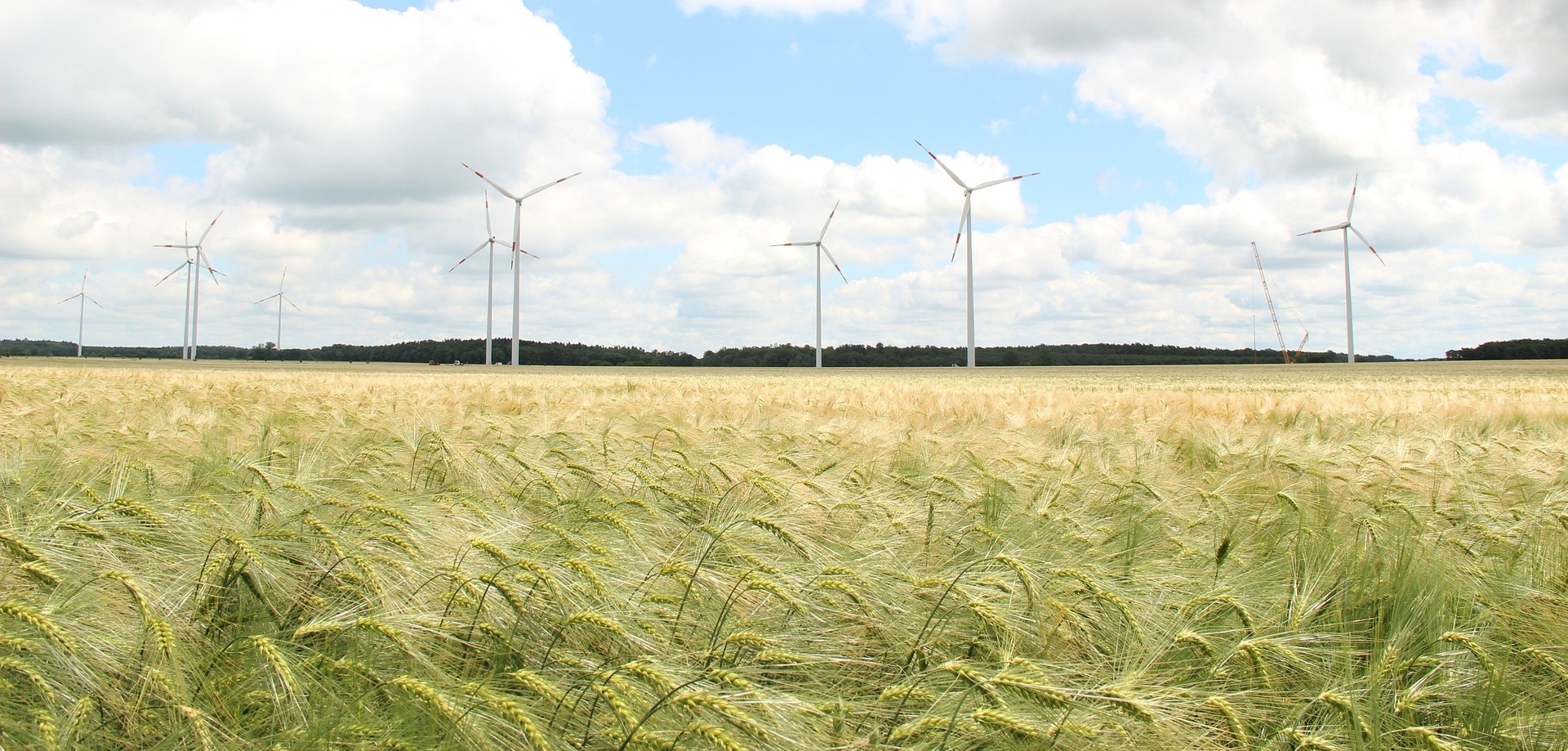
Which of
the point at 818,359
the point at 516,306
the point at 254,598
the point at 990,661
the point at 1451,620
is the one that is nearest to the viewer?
the point at 990,661

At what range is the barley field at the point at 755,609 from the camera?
205 centimetres

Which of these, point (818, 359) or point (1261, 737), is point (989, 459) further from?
point (818, 359)

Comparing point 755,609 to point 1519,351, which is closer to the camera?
point 755,609

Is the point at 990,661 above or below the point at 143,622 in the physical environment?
below

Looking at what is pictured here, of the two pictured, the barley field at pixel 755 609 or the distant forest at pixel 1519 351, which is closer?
the barley field at pixel 755 609

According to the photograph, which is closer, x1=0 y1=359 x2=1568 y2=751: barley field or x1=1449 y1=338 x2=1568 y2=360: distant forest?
x1=0 y1=359 x2=1568 y2=751: barley field

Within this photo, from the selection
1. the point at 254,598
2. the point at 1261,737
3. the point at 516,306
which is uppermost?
the point at 516,306

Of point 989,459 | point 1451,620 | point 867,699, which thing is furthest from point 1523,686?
point 989,459

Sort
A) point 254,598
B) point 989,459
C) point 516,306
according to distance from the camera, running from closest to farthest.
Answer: point 254,598 < point 989,459 < point 516,306

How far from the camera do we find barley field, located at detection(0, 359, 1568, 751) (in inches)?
80.7

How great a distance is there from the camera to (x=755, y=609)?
278 centimetres

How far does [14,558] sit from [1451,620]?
4.88 metres

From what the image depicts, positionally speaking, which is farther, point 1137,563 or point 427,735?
point 1137,563

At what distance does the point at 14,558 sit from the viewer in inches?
102
